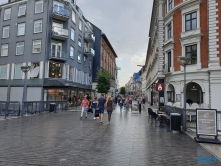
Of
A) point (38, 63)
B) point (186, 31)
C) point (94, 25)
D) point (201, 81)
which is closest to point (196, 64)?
point (201, 81)

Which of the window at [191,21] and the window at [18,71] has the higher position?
the window at [191,21]

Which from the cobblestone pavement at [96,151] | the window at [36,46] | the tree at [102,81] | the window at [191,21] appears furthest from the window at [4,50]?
the window at [191,21]

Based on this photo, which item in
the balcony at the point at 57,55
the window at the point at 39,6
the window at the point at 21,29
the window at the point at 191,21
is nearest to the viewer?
the window at the point at 191,21

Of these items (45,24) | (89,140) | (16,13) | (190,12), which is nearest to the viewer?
(89,140)

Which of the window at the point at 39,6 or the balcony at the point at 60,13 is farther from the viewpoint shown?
the window at the point at 39,6

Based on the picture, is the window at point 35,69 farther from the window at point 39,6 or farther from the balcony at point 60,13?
the window at point 39,6

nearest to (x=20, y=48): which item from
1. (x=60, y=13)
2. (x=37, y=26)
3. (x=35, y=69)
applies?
(x=37, y=26)

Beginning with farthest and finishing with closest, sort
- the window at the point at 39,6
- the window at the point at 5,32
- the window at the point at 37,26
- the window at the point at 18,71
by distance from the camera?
1. the window at the point at 5,32
2. the window at the point at 18,71
3. the window at the point at 39,6
4. the window at the point at 37,26

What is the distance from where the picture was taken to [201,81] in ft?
57.2

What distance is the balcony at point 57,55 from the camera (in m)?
25.6

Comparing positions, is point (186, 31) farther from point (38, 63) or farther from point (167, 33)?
point (38, 63)

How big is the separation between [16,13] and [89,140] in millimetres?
28459

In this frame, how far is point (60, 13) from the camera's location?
2619cm

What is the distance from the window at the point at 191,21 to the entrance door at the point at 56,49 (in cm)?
1713
